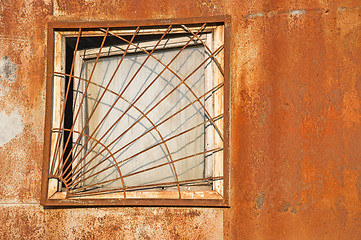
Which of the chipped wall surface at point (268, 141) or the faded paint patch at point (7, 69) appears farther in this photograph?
the faded paint patch at point (7, 69)

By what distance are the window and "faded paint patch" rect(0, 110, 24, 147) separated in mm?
210

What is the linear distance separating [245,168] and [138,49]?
1081mm

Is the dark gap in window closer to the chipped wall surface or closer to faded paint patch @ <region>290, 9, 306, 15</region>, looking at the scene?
the chipped wall surface

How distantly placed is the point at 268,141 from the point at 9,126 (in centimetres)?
167

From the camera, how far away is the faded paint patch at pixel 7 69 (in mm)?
2793

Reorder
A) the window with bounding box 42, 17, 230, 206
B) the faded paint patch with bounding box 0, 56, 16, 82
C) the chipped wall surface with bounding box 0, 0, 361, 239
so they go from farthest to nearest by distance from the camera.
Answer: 1. the faded paint patch with bounding box 0, 56, 16, 82
2. the window with bounding box 42, 17, 230, 206
3. the chipped wall surface with bounding box 0, 0, 361, 239

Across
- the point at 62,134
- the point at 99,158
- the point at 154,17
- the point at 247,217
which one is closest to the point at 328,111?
the point at 247,217

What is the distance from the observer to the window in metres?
2.68

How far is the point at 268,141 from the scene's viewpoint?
2.58m

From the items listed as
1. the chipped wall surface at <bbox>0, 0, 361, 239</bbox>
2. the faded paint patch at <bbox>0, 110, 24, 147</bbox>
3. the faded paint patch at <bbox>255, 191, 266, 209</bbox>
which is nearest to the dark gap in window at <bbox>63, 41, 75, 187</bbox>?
the chipped wall surface at <bbox>0, 0, 361, 239</bbox>

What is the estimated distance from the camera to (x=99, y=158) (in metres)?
2.89

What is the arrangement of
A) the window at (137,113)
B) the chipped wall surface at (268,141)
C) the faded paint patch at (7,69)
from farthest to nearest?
the faded paint patch at (7,69), the window at (137,113), the chipped wall surface at (268,141)

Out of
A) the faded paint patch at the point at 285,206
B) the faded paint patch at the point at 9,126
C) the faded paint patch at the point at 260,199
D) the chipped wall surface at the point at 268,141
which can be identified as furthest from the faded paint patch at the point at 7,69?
the faded paint patch at the point at 285,206

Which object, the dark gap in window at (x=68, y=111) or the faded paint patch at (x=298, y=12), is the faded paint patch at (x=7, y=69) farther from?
the faded paint patch at (x=298, y=12)
